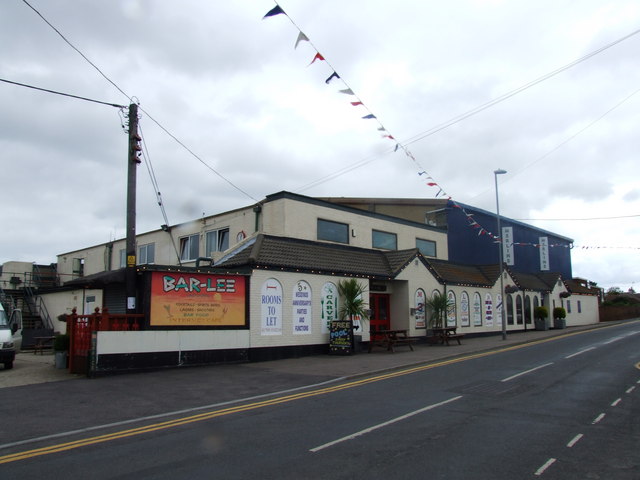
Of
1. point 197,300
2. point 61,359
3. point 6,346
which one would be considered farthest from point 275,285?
point 6,346

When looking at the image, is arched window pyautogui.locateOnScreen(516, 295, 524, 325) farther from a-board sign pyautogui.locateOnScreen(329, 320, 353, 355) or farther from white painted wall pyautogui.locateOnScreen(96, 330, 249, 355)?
white painted wall pyautogui.locateOnScreen(96, 330, 249, 355)

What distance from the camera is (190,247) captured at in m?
29.4

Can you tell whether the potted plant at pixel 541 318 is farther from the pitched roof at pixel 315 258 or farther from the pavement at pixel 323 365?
the pavement at pixel 323 365

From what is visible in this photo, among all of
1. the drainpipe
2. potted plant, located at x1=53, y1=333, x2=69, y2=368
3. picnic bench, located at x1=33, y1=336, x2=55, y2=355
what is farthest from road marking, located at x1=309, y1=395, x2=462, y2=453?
picnic bench, located at x1=33, y1=336, x2=55, y2=355

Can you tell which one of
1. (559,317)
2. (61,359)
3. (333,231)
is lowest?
(61,359)

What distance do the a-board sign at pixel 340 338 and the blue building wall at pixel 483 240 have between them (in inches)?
544

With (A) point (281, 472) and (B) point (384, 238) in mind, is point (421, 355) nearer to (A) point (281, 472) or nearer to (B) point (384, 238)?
(B) point (384, 238)

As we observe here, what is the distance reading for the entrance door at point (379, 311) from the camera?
2358 centimetres

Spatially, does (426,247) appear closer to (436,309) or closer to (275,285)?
(436,309)

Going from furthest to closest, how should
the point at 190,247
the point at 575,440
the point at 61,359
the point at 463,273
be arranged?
the point at 463,273 < the point at 190,247 < the point at 61,359 < the point at 575,440

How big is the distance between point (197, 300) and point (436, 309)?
42.1 feet

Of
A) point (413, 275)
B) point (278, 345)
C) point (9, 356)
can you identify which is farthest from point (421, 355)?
point (9, 356)

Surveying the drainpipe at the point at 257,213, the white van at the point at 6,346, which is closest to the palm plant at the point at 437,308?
the drainpipe at the point at 257,213

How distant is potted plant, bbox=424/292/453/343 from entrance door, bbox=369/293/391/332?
81.0 inches
